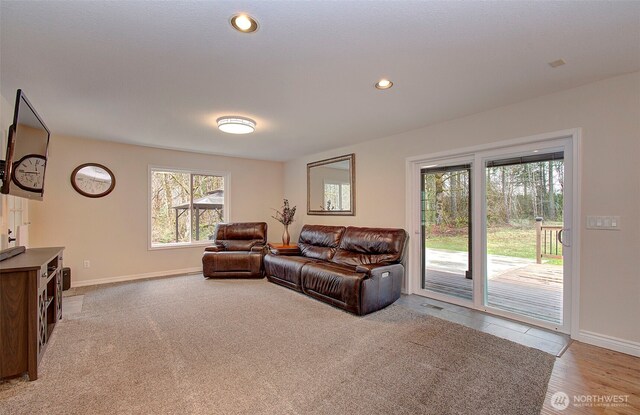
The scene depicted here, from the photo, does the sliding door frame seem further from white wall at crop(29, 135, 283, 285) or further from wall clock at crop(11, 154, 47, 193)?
wall clock at crop(11, 154, 47, 193)

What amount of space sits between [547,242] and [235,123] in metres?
3.66

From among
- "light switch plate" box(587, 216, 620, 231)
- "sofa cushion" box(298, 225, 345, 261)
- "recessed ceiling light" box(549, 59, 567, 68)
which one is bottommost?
"sofa cushion" box(298, 225, 345, 261)

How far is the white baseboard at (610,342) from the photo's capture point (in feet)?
7.64

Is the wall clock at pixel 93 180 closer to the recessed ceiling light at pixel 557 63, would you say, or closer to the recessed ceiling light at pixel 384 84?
the recessed ceiling light at pixel 384 84

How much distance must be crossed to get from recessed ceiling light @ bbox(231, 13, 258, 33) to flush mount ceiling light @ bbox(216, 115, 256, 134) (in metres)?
1.70

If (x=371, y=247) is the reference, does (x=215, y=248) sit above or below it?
below

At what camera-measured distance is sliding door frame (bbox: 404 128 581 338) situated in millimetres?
2629

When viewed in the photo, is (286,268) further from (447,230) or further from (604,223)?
(604,223)

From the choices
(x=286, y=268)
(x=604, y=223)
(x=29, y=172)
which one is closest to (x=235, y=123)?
(x=29, y=172)

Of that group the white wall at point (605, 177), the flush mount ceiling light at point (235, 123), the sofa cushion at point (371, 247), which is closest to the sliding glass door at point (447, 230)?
the sofa cushion at point (371, 247)

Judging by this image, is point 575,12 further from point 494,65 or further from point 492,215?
point 492,215

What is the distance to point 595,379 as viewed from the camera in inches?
79.0

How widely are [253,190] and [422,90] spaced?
14.3 ft

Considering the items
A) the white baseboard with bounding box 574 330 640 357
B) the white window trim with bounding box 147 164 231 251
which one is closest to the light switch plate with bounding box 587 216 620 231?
the white baseboard with bounding box 574 330 640 357
